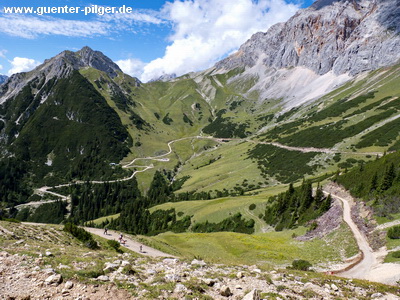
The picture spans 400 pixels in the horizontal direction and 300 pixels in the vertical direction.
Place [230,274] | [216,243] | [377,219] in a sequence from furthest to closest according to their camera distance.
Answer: [216,243]
[377,219]
[230,274]

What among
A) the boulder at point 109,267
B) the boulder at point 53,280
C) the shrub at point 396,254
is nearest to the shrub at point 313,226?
the shrub at point 396,254

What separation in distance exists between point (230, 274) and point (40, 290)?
1211cm

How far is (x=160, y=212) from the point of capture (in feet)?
414

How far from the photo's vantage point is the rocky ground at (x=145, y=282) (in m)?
12.9

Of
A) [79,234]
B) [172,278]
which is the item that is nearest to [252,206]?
[79,234]

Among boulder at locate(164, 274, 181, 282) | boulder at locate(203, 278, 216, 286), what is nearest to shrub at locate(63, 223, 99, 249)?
boulder at locate(164, 274, 181, 282)

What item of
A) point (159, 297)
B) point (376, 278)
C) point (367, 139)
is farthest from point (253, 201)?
point (367, 139)

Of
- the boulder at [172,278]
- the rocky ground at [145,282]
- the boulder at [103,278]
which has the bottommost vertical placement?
the rocky ground at [145,282]

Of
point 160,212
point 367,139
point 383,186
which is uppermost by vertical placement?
point 367,139

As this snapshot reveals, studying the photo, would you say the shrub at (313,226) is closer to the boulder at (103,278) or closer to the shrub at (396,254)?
the shrub at (396,254)

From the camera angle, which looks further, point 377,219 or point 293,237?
point 293,237

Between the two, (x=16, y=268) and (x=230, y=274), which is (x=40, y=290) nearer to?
(x=16, y=268)

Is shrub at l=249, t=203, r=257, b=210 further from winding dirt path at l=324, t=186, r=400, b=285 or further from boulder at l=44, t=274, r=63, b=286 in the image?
boulder at l=44, t=274, r=63, b=286

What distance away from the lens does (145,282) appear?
48.8ft
